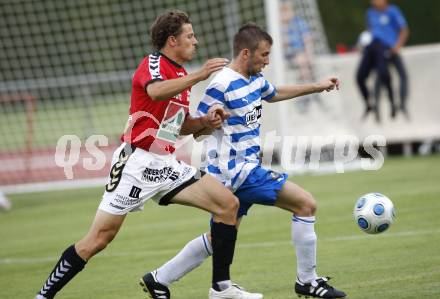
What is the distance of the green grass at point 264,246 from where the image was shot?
731 cm

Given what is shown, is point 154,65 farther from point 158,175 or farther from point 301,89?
point 301,89

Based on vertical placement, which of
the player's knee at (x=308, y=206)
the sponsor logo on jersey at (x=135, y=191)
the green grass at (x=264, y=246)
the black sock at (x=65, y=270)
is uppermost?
the sponsor logo on jersey at (x=135, y=191)

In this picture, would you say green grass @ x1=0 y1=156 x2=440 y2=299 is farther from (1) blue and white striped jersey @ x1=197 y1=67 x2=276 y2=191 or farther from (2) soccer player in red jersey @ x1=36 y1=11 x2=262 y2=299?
(1) blue and white striped jersey @ x1=197 y1=67 x2=276 y2=191

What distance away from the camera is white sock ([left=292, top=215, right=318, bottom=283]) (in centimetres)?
672

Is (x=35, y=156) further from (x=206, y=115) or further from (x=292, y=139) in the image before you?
(x=206, y=115)

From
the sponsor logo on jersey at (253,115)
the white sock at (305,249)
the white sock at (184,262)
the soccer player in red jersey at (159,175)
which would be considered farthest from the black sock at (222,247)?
the sponsor logo on jersey at (253,115)

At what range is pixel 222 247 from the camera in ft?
21.5

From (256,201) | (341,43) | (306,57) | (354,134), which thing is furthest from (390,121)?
(341,43)

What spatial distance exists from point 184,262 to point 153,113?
1148mm

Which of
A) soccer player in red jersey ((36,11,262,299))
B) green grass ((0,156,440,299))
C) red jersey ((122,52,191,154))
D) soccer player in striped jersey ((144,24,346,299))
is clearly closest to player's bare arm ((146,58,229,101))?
soccer player in red jersey ((36,11,262,299))

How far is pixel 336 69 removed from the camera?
1766cm

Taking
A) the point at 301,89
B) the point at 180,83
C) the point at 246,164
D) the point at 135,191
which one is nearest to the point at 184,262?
the point at 135,191

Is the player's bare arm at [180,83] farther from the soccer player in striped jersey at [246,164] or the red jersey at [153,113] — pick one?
the soccer player in striped jersey at [246,164]

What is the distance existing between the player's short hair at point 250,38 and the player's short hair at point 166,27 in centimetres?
44
